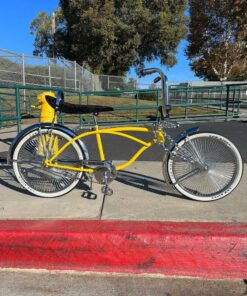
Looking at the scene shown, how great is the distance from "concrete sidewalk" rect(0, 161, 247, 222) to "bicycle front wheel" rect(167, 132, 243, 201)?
14 centimetres

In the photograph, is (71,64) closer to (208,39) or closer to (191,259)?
(208,39)

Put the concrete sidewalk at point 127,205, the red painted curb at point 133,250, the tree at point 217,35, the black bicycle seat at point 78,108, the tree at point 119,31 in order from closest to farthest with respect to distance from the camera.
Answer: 1. the red painted curb at point 133,250
2. the concrete sidewalk at point 127,205
3. the black bicycle seat at point 78,108
4. the tree at point 119,31
5. the tree at point 217,35

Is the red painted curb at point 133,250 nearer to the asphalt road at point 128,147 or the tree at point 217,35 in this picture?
the asphalt road at point 128,147

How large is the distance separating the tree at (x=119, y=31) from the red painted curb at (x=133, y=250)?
28.6m

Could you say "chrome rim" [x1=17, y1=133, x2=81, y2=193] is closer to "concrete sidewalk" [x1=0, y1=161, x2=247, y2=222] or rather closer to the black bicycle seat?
"concrete sidewalk" [x1=0, y1=161, x2=247, y2=222]

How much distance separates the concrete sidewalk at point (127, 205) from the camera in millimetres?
3398

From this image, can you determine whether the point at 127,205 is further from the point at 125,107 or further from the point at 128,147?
the point at 125,107

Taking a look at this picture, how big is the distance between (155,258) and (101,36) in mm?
29480

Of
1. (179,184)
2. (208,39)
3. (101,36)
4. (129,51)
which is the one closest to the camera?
(179,184)

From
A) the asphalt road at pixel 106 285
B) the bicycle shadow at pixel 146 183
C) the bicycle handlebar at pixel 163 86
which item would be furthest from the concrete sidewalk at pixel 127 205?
the bicycle handlebar at pixel 163 86

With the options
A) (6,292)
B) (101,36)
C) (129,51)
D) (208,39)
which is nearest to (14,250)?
(6,292)

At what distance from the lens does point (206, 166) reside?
3746mm

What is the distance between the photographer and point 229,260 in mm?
2844

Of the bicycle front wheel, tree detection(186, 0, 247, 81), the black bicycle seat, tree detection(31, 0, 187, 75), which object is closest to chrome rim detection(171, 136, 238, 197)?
the bicycle front wheel
